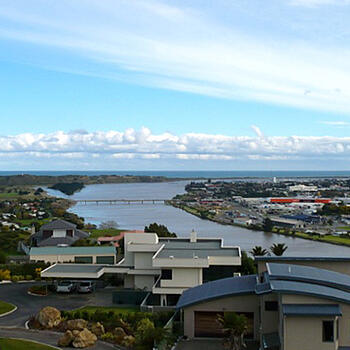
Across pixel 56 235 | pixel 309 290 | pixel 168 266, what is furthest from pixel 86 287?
pixel 56 235

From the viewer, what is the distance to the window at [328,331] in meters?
9.21

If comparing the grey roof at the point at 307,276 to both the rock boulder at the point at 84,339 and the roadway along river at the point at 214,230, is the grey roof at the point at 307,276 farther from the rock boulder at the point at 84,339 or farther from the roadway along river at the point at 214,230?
the roadway along river at the point at 214,230

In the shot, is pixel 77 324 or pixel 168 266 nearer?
pixel 77 324

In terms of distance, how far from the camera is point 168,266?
14.9m

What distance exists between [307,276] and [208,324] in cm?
237

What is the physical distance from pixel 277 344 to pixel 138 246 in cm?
778

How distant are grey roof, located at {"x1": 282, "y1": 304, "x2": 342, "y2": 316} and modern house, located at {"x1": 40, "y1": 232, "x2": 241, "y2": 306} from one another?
5526 millimetres

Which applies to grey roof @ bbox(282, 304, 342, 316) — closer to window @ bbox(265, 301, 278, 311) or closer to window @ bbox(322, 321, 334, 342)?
window @ bbox(322, 321, 334, 342)

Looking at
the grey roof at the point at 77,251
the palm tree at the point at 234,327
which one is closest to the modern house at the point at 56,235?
the grey roof at the point at 77,251

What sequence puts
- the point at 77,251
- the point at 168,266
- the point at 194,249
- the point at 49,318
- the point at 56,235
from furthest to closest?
the point at 56,235 → the point at 77,251 → the point at 194,249 → the point at 168,266 → the point at 49,318

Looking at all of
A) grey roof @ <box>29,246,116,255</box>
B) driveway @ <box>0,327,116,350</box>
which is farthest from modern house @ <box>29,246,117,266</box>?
driveway @ <box>0,327,116,350</box>

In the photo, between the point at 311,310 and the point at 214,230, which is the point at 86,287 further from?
the point at 214,230

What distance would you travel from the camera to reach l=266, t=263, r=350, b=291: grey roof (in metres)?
10.2

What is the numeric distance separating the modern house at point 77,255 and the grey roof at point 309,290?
1129cm
